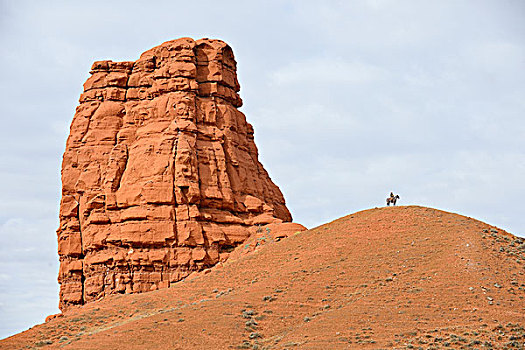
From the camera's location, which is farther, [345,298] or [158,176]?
[158,176]

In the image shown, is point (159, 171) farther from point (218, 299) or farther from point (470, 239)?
point (470, 239)

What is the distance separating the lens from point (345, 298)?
41.5m

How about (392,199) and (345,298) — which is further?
(392,199)

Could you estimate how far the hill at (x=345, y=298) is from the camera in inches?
1403

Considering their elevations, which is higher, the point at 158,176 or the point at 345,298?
the point at 158,176

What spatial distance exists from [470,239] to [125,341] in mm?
22149

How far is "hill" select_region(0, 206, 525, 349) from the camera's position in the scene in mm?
35625

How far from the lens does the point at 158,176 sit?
2243 inches

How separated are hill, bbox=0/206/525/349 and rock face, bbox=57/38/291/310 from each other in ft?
12.0

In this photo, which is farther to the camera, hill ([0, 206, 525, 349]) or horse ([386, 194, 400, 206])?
horse ([386, 194, 400, 206])

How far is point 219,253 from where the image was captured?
55875mm

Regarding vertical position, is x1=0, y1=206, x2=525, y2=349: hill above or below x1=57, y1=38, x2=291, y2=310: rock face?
below

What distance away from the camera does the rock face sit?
183 ft

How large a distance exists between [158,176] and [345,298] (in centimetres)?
2121
